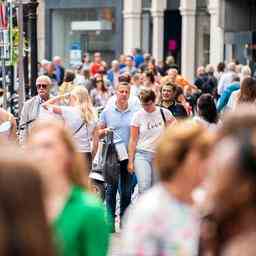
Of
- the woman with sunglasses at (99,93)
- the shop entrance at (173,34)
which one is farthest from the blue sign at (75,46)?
the woman with sunglasses at (99,93)

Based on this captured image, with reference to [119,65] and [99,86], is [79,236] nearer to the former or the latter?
[99,86]

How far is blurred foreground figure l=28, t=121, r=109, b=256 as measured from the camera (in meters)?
4.93

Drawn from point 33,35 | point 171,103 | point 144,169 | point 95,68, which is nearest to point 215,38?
point 95,68

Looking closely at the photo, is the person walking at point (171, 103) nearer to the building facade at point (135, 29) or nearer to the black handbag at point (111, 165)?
the black handbag at point (111, 165)

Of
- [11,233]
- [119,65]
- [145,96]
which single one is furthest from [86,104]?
[119,65]

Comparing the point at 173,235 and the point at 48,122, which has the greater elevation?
the point at 48,122

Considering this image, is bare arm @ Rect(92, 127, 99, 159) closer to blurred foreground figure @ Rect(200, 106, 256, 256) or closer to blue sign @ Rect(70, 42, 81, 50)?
blurred foreground figure @ Rect(200, 106, 256, 256)

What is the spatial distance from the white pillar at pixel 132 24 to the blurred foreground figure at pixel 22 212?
135 ft

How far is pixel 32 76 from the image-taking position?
18828 millimetres

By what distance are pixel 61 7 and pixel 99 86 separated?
79.2 feet

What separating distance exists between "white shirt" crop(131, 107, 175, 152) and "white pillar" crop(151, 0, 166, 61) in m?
31.4

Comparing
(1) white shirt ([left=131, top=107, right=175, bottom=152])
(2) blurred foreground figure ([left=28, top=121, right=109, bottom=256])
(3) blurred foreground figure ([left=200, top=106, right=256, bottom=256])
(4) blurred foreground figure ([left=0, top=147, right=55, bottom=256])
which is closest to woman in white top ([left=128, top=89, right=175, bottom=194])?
(1) white shirt ([left=131, top=107, right=175, bottom=152])

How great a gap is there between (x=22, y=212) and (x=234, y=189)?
0.85 m

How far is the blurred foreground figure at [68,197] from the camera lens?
4.93m
